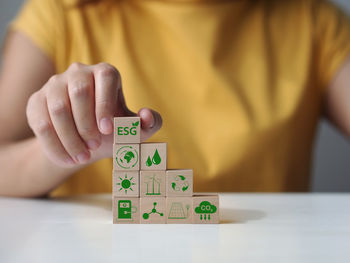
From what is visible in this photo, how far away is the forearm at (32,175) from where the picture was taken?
0.77 metres

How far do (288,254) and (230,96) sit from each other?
0.72m

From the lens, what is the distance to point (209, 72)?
112cm

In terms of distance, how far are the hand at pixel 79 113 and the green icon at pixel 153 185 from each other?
0.23 feet

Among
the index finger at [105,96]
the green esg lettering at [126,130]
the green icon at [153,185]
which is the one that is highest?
the index finger at [105,96]

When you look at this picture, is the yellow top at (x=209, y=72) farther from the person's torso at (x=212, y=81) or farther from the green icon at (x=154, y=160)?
the green icon at (x=154, y=160)

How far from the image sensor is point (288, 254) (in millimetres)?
426

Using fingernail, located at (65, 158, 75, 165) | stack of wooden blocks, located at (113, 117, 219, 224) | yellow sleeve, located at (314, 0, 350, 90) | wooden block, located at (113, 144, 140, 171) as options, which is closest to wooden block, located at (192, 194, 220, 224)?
stack of wooden blocks, located at (113, 117, 219, 224)

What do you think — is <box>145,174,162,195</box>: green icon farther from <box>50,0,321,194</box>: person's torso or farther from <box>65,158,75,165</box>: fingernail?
<box>50,0,321,194</box>: person's torso

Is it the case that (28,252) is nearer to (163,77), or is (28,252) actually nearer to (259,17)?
(163,77)

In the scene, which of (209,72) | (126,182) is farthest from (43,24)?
(126,182)

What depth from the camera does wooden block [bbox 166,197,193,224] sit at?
560 millimetres

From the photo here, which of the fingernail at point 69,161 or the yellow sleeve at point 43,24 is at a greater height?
the yellow sleeve at point 43,24

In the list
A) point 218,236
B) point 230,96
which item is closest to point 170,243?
point 218,236

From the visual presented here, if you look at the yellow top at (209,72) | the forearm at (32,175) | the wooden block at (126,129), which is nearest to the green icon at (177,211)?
the wooden block at (126,129)
